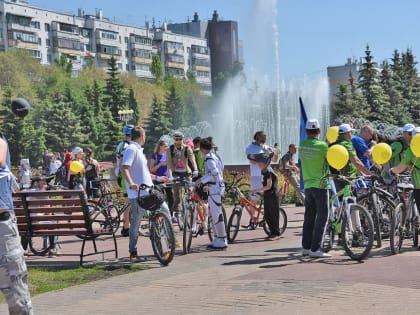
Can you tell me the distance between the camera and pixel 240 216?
1391cm

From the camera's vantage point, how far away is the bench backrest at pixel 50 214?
38.4 feet

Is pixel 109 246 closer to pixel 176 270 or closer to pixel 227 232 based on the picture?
pixel 227 232

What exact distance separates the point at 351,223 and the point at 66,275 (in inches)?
149

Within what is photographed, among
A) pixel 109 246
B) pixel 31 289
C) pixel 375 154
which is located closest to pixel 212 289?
pixel 31 289

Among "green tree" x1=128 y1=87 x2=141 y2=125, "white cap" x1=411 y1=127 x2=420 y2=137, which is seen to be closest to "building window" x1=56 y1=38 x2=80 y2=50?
"green tree" x1=128 y1=87 x2=141 y2=125

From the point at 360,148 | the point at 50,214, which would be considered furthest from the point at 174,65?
the point at 50,214

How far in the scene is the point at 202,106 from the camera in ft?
346

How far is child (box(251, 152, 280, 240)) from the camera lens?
1398cm

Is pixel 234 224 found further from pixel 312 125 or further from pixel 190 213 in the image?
pixel 312 125

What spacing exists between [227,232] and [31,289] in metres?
4.84

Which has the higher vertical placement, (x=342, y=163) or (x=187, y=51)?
(x=187, y=51)

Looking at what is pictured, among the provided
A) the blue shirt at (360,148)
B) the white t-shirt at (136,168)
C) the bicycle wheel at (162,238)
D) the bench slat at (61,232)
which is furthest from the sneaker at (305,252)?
the bench slat at (61,232)

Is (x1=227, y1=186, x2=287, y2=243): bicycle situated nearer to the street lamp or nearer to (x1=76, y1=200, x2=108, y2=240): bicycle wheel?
(x1=76, y1=200, x2=108, y2=240): bicycle wheel

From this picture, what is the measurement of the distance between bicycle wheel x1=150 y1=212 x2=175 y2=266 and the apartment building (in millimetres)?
99136
